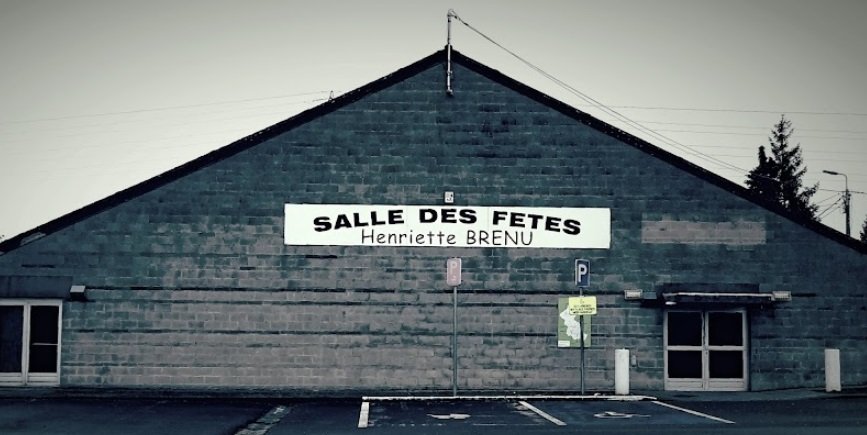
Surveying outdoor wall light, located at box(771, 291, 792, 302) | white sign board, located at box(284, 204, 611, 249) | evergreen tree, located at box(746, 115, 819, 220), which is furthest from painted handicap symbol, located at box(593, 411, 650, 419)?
evergreen tree, located at box(746, 115, 819, 220)

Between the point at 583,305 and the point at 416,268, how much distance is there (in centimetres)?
442

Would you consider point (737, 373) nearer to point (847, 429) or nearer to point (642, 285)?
point (642, 285)

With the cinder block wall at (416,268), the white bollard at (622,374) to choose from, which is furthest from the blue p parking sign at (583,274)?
the cinder block wall at (416,268)

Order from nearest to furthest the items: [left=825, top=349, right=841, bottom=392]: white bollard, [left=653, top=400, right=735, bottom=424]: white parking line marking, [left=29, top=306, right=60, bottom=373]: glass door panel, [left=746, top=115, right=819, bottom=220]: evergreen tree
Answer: [left=653, top=400, right=735, bottom=424]: white parking line marking → [left=825, top=349, right=841, bottom=392]: white bollard → [left=29, top=306, right=60, bottom=373]: glass door panel → [left=746, top=115, right=819, bottom=220]: evergreen tree

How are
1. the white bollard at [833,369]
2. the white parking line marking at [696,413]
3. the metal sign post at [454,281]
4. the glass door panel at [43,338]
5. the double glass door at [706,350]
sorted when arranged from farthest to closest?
the double glass door at [706,350], the glass door panel at [43,338], the white bollard at [833,369], the metal sign post at [454,281], the white parking line marking at [696,413]

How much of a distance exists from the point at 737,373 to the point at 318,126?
11.8 meters

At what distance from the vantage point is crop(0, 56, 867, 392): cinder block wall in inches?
1044

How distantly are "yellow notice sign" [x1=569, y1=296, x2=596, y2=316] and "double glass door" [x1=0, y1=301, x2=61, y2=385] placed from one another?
39.4 ft

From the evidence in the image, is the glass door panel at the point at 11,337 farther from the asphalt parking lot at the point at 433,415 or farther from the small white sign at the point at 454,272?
the small white sign at the point at 454,272

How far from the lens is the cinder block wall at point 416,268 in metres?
26.5

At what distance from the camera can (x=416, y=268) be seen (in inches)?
1061

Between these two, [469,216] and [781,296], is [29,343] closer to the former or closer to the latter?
[469,216]

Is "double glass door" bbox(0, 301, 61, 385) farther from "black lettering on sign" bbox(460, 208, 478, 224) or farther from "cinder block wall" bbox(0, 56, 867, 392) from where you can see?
"black lettering on sign" bbox(460, 208, 478, 224)

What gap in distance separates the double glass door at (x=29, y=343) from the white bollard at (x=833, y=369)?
1781cm
